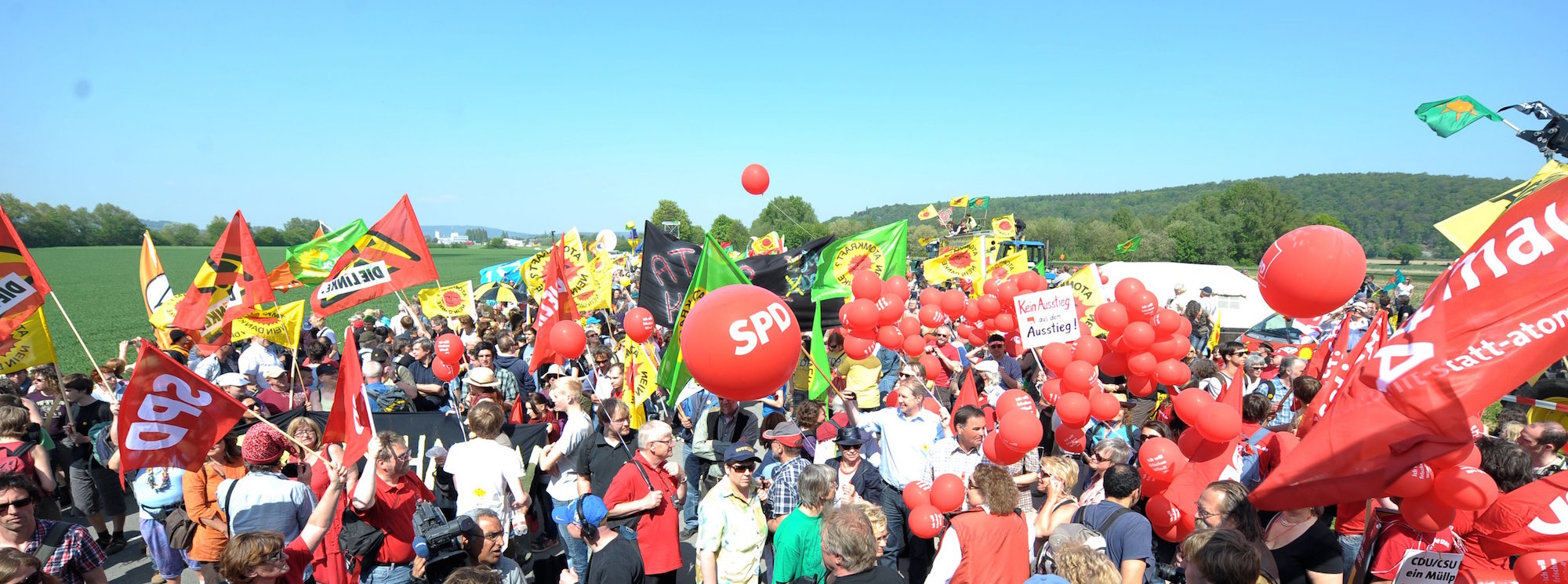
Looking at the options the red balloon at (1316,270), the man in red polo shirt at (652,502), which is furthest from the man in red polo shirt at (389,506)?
the red balloon at (1316,270)

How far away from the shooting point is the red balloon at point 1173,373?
6.47 meters

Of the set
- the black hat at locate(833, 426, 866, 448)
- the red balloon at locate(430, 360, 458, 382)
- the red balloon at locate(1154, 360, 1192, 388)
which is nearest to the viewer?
the black hat at locate(833, 426, 866, 448)

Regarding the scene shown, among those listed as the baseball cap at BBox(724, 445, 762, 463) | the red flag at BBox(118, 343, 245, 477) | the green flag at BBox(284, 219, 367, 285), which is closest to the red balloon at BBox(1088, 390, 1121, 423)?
the baseball cap at BBox(724, 445, 762, 463)

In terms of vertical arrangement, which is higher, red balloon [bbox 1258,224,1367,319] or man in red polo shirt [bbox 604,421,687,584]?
red balloon [bbox 1258,224,1367,319]

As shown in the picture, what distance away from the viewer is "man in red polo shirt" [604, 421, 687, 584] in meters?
4.38

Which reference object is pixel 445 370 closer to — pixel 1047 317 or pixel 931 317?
pixel 931 317

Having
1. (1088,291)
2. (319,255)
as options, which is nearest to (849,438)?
(1088,291)

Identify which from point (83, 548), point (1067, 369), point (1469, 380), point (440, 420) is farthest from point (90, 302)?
point (1469, 380)

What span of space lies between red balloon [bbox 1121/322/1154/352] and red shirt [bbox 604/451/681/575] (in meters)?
4.29

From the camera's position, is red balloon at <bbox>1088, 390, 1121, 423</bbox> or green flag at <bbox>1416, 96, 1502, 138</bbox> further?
green flag at <bbox>1416, 96, 1502, 138</bbox>

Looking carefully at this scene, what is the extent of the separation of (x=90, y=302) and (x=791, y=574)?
46856 millimetres

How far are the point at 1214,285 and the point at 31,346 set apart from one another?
924 inches

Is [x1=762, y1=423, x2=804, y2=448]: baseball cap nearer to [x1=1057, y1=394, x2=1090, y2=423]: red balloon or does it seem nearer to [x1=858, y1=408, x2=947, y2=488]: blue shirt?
[x1=858, y1=408, x2=947, y2=488]: blue shirt

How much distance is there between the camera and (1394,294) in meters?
19.2
